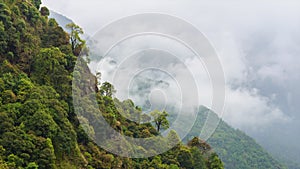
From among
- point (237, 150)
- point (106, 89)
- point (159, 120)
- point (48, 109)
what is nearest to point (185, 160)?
point (159, 120)

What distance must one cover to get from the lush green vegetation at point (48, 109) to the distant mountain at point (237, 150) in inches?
2286

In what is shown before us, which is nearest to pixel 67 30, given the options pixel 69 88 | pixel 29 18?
pixel 29 18

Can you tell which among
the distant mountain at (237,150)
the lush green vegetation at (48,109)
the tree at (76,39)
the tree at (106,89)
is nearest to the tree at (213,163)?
the lush green vegetation at (48,109)

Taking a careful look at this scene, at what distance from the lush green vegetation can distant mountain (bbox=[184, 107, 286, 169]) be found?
190ft

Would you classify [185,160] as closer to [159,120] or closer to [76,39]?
[159,120]

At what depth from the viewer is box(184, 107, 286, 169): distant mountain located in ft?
345

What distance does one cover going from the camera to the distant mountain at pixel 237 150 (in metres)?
105

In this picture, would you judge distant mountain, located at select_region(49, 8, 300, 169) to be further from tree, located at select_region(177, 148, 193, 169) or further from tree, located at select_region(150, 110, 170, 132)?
tree, located at select_region(177, 148, 193, 169)

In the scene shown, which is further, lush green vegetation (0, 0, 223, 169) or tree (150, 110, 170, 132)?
tree (150, 110, 170, 132)

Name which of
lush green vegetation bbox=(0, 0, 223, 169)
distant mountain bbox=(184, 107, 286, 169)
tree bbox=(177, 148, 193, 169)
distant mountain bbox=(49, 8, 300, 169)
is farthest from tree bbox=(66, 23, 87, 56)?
distant mountain bbox=(184, 107, 286, 169)

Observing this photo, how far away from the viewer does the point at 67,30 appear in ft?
114

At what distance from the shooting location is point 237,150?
11756 cm

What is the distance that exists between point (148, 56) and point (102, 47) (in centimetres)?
252

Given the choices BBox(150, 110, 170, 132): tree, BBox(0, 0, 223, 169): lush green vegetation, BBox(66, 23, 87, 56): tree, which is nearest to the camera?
BBox(0, 0, 223, 169): lush green vegetation
